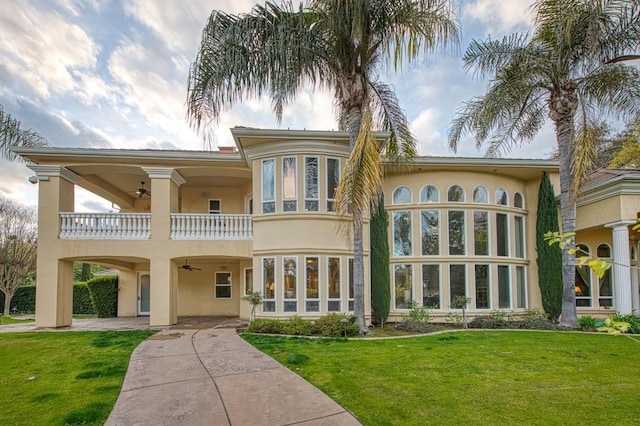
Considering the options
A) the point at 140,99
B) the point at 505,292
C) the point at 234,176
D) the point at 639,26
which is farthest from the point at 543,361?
the point at 140,99

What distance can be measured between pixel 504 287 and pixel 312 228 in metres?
7.83

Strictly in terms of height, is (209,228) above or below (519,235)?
above

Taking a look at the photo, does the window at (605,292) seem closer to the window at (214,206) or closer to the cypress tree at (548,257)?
the cypress tree at (548,257)

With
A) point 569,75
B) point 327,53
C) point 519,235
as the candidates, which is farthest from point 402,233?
point 569,75

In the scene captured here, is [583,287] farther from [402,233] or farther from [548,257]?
[402,233]

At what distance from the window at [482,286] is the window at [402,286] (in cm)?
244

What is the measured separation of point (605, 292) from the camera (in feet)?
48.1

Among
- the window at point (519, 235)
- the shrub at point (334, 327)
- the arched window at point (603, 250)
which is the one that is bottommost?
the shrub at point (334, 327)

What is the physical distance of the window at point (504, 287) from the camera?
1388 centimetres

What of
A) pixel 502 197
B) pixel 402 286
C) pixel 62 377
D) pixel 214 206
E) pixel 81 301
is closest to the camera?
pixel 62 377

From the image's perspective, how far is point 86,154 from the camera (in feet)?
41.1

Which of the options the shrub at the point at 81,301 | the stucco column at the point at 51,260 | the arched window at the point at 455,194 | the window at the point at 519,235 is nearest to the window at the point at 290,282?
the arched window at the point at 455,194

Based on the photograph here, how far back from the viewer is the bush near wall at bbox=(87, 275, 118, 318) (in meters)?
17.2

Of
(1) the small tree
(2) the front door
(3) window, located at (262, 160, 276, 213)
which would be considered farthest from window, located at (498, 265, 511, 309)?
(1) the small tree
